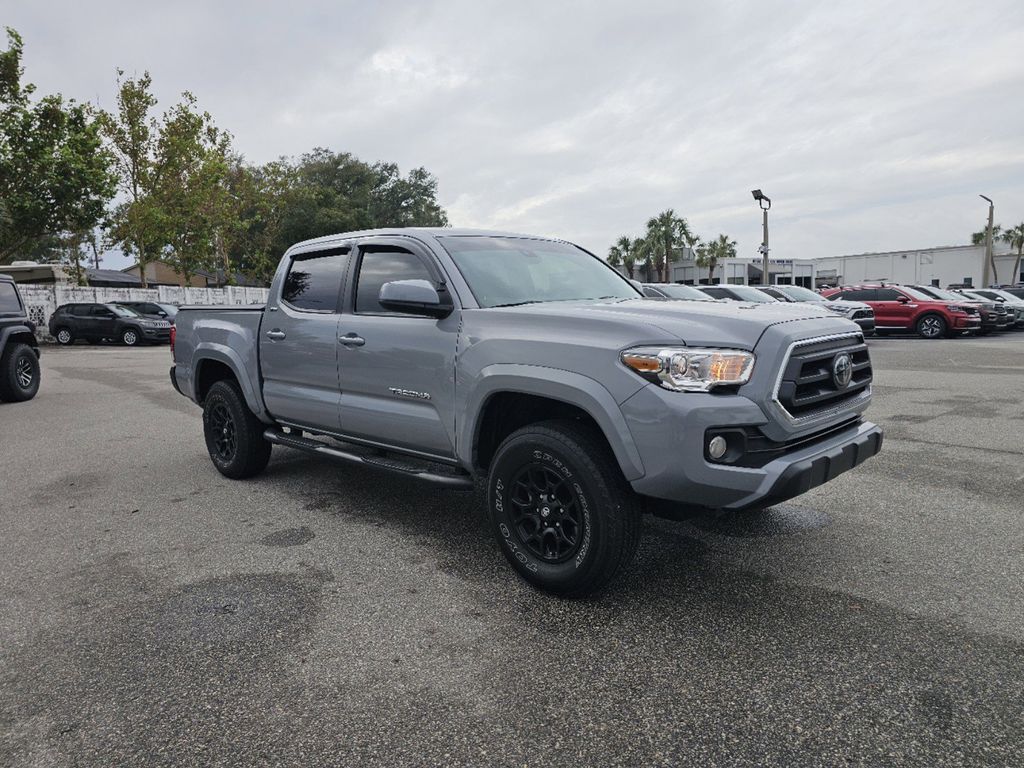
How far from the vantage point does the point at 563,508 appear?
10.5 ft

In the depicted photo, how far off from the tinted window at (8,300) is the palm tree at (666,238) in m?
56.7

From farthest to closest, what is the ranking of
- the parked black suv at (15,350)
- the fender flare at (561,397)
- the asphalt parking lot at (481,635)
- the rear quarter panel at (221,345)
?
1. the parked black suv at (15,350)
2. the rear quarter panel at (221,345)
3. the fender flare at (561,397)
4. the asphalt parking lot at (481,635)

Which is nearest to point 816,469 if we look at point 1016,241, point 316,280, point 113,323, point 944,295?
point 316,280

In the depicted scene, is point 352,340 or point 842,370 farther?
point 352,340

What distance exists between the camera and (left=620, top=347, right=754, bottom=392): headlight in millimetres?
2854

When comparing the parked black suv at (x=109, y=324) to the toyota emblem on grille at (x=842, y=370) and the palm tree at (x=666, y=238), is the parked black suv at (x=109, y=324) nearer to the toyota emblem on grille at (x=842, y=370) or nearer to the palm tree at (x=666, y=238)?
the toyota emblem on grille at (x=842, y=370)

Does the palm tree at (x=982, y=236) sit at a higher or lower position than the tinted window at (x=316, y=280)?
higher

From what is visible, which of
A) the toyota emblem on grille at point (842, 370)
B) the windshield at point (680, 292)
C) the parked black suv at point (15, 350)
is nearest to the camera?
the toyota emblem on grille at point (842, 370)

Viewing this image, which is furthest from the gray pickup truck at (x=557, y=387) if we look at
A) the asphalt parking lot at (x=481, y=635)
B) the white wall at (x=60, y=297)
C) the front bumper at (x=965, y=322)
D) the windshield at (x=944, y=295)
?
the white wall at (x=60, y=297)

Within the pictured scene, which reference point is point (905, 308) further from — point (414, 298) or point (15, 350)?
point (15, 350)

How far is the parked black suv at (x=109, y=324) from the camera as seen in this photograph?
22.9m

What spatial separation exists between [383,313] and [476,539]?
146 cm

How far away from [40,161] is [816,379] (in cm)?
2577

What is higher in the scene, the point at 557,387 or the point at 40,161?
the point at 40,161
